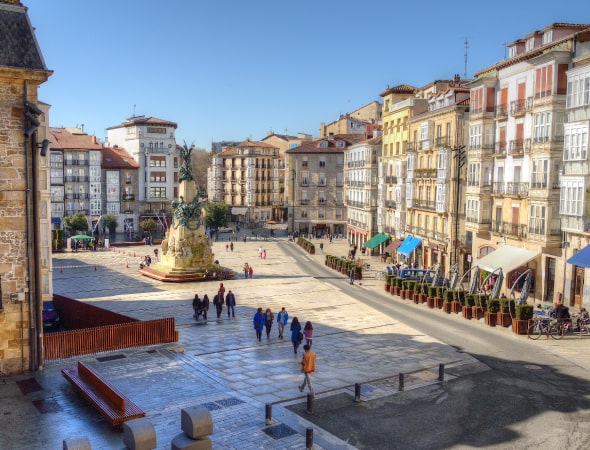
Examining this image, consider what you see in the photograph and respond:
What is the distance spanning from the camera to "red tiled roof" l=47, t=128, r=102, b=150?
257 feet

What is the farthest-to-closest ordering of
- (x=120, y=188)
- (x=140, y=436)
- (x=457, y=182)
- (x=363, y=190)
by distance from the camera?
(x=120, y=188) < (x=363, y=190) < (x=457, y=182) < (x=140, y=436)

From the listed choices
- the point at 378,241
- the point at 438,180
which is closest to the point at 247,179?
the point at 378,241

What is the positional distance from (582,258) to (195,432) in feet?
69.9

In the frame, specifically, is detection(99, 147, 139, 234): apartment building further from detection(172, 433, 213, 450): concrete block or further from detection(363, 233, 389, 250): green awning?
detection(172, 433, 213, 450): concrete block

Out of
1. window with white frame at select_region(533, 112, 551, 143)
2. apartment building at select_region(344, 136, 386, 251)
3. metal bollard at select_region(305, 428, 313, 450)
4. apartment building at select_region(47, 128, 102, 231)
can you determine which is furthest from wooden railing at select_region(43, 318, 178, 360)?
apartment building at select_region(47, 128, 102, 231)

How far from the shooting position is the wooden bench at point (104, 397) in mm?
13484

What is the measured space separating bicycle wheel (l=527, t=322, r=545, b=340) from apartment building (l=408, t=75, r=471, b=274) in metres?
19.1

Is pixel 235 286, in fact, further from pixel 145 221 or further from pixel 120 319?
pixel 145 221

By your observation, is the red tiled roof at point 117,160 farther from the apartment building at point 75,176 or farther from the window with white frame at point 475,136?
the window with white frame at point 475,136

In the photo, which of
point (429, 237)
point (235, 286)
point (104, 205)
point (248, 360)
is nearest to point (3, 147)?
point (248, 360)

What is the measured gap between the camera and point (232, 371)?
62.9 ft

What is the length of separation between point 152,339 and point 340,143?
233 ft

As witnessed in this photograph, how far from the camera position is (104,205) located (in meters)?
82.7

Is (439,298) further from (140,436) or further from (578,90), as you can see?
(140,436)
